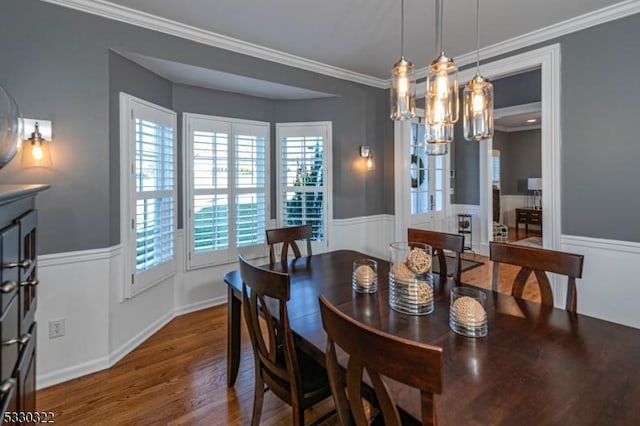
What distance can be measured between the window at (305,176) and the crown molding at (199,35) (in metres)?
0.66

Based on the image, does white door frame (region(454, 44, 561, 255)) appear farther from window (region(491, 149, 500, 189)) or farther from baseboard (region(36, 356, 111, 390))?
window (region(491, 149, 500, 189))

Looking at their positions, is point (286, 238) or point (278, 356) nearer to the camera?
point (278, 356)

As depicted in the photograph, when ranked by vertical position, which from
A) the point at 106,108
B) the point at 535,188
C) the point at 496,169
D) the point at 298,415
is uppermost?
the point at 496,169

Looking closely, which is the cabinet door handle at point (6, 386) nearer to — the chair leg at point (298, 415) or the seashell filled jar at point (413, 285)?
the chair leg at point (298, 415)

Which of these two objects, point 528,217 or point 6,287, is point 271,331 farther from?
point 528,217

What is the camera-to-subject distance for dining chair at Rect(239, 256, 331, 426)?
1367 mm

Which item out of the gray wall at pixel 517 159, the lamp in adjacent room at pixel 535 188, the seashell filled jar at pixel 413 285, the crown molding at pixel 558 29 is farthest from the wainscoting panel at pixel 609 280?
the gray wall at pixel 517 159

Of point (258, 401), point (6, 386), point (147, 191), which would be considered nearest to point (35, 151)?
point (147, 191)

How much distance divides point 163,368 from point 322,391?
160 cm

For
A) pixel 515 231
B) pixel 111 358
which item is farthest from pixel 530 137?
pixel 111 358

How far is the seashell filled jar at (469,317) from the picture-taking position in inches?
51.9

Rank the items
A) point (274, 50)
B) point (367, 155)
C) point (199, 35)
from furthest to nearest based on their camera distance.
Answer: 1. point (367, 155)
2. point (274, 50)
3. point (199, 35)

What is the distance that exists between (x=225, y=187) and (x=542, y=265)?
3.08 metres

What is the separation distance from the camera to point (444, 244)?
2.32m
